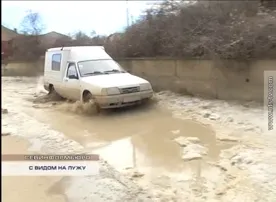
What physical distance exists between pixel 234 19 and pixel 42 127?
21.4 ft

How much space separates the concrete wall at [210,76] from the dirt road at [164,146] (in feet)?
1.60

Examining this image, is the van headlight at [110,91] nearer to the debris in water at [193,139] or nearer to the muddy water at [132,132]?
the muddy water at [132,132]

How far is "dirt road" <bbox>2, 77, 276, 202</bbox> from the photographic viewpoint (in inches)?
175

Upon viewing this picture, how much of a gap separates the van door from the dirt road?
34 centimetres

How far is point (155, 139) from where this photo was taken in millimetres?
7168

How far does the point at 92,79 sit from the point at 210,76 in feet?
11.5

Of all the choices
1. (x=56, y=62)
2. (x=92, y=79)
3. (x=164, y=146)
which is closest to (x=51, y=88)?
(x=56, y=62)

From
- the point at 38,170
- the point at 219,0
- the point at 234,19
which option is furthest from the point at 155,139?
the point at 219,0

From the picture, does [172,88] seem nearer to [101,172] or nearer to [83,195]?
[101,172]

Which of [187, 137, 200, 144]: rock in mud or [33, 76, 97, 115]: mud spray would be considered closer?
[187, 137, 200, 144]: rock in mud

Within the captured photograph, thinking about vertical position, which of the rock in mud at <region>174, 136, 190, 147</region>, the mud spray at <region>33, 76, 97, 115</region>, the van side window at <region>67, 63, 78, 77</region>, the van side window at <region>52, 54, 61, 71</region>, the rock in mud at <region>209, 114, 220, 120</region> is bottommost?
the rock in mud at <region>174, 136, 190, 147</region>
